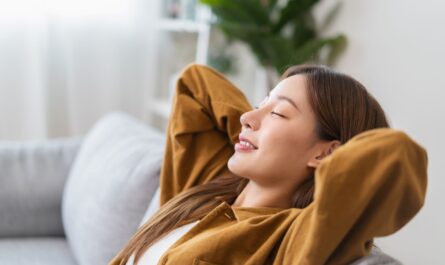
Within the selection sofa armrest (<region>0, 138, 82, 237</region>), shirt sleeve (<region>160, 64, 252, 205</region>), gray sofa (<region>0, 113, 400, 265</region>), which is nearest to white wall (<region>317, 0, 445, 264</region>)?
shirt sleeve (<region>160, 64, 252, 205</region>)

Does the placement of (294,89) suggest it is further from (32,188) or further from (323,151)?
(32,188)

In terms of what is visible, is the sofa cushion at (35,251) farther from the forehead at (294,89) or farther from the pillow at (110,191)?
the forehead at (294,89)

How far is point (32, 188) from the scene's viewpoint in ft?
5.98

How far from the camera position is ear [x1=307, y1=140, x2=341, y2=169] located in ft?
3.28

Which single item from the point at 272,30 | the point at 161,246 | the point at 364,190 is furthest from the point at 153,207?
the point at 272,30

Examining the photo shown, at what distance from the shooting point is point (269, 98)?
1.09m

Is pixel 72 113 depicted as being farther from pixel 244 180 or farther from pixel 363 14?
pixel 244 180

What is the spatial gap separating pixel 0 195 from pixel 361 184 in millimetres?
1386

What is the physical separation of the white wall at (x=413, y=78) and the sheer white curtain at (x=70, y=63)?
1.16 metres

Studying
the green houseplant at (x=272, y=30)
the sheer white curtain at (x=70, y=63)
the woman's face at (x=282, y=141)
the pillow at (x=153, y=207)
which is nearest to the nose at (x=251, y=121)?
the woman's face at (x=282, y=141)

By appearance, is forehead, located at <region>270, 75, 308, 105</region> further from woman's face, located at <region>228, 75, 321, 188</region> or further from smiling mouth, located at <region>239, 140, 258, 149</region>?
smiling mouth, located at <region>239, 140, 258, 149</region>

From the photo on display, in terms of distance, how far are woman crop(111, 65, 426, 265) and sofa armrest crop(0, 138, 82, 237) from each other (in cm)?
66

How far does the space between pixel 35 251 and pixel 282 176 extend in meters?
0.98

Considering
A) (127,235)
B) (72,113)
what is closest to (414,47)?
(127,235)
